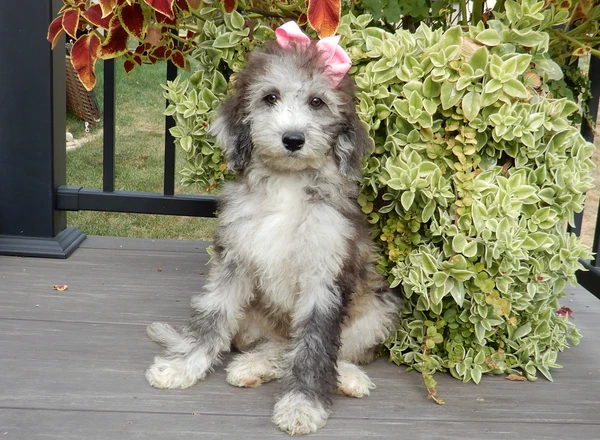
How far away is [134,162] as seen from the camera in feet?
24.0

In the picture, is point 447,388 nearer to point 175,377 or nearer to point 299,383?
point 299,383

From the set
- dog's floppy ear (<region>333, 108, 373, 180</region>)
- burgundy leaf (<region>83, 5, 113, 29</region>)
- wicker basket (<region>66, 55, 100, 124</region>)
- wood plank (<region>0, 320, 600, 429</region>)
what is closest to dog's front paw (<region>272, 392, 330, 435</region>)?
wood plank (<region>0, 320, 600, 429</region>)

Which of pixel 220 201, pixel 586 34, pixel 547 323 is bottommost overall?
pixel 547 323

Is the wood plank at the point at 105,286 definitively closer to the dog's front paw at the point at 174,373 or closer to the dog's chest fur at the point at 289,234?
the dog's front paw at the point at 174,373

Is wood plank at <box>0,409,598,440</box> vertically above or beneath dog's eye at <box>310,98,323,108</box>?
beneath

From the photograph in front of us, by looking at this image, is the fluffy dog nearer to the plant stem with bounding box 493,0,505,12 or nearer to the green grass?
the plant stem with bounding box 493,0,505,12

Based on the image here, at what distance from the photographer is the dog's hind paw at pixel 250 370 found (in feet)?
8.61

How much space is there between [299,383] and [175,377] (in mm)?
485

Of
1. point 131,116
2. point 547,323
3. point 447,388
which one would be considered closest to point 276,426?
point 447,388

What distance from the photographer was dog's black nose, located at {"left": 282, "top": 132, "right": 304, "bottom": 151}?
7.60 feet

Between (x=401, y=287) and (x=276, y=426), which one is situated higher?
(x=401, y=287)

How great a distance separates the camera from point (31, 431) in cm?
222

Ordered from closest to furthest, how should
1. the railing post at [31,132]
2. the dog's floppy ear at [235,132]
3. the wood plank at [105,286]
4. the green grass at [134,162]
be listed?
the dog's floppy ear at [235,132] → the wood plank at [105,286] → the railing post at [31,132] → the green grass at [134,162]

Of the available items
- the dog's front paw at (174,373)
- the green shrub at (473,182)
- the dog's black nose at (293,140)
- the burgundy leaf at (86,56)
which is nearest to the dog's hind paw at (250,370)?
the dog's front paw at (174,373)
